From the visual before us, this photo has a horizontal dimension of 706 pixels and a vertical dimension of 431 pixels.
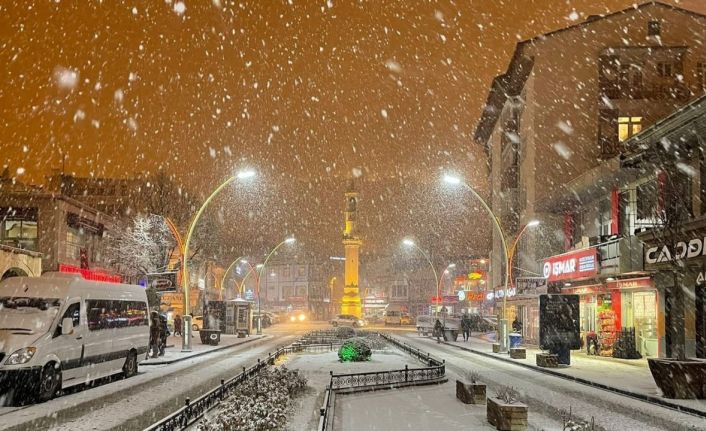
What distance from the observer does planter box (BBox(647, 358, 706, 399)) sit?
16969mm

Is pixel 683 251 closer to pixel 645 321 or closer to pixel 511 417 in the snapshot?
pixel 645 321

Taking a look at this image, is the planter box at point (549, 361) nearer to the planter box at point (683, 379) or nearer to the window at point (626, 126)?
the planter box at point (683, 379)

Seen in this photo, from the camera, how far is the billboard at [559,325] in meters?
26.7

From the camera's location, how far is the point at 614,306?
34031mm

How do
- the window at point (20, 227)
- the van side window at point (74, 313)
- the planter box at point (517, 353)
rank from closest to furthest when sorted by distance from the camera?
1. the van side window at point (74, 313)
2. the planter box at point (517, 353)
3. the window at point (20, 227)

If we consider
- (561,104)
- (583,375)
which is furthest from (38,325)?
(561,104)

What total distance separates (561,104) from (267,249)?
67.3m

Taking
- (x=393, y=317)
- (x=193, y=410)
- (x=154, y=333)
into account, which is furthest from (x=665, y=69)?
(x=393, y=317)

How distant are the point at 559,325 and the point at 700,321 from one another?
492cm

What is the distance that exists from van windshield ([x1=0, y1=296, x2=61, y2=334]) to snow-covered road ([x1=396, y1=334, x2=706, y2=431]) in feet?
37.1

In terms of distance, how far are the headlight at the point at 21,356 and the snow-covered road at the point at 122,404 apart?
1011 millimetres

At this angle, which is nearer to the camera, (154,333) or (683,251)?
(683,251)

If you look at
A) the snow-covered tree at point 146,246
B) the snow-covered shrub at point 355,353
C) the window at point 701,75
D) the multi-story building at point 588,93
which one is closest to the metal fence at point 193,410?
the snow-covered shrub at point 355,353

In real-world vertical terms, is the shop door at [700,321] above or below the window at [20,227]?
below
